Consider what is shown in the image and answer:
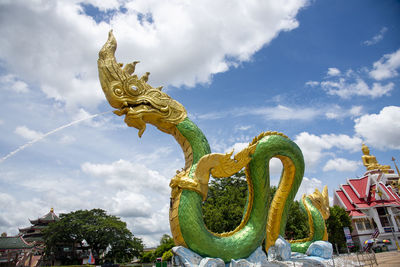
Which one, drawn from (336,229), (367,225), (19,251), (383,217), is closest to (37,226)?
(19,251)

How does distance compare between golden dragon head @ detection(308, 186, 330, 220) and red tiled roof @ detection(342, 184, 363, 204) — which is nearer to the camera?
golden dragon head @ detection(308, 186, 330, 220)

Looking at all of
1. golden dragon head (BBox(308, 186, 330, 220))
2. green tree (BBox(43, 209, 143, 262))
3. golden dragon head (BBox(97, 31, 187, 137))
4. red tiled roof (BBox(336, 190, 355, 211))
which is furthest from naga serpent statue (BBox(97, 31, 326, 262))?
red tiled roof (BBox(336, 190, 355, 211))

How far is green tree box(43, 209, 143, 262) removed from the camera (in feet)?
81.0

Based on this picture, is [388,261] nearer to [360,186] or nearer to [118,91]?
[118,91]

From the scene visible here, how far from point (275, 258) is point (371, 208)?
2445 centimetres

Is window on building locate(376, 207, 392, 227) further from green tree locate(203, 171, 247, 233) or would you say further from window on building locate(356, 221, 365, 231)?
green tree locate(203, 171, 247, 233)

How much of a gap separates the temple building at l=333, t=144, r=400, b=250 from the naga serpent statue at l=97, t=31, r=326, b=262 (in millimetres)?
22243

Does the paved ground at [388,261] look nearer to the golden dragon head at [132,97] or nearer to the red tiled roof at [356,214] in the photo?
the golden dragon head at [132,97]

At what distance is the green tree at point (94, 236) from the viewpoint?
2470cm

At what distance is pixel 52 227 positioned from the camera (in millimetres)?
24906

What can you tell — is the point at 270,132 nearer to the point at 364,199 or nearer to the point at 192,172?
the point at 192,172

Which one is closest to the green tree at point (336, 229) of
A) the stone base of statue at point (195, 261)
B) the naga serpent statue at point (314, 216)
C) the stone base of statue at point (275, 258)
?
the naga serpent statue at point (314, 216)

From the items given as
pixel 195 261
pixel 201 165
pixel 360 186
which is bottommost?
pixel 195 261

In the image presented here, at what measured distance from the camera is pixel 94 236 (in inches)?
983
